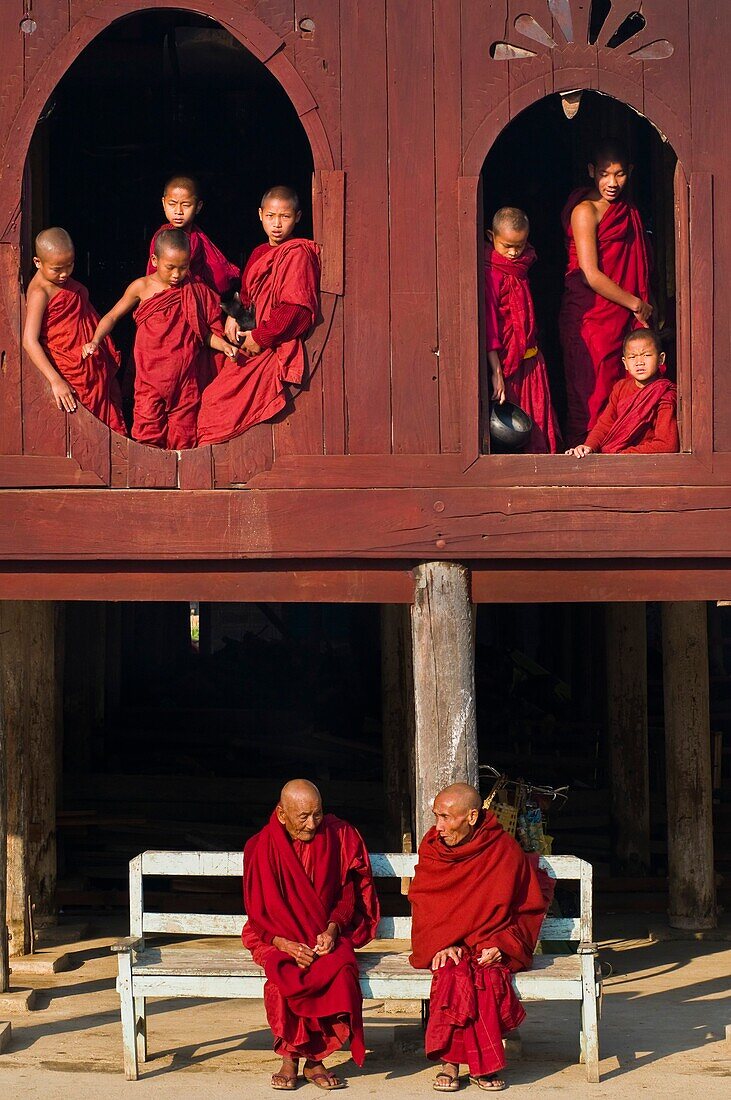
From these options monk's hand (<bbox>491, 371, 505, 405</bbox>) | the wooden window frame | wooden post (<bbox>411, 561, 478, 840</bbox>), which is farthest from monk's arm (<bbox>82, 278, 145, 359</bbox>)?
wooden post (<bbox>411, 561, 478, 840</bbox>)

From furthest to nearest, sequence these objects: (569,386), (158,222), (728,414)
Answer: (158,222) → (569,386) → (728,414)

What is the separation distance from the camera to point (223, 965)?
21.6 feet

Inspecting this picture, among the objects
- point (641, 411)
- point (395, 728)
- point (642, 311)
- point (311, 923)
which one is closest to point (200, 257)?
point (642, 311)

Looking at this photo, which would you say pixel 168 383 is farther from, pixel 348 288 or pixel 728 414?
pixel 728 414

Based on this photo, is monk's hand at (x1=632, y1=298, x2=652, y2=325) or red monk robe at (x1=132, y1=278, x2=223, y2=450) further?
monk's hand at (x1=632, y1=298, x2=652, y2=325)

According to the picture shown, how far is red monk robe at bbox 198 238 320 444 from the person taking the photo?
7.19m

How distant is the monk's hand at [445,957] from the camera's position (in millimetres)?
6406

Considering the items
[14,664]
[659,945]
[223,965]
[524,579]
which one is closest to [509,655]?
[659,945]

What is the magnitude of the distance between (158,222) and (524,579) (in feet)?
16.9

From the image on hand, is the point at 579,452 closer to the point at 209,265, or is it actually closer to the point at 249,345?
the point at 249,345

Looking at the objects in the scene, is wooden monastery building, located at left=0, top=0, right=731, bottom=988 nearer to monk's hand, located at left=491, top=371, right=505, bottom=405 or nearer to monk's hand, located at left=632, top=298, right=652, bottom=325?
monk's hand, located at left=491, top=371, right=505, bottom=405

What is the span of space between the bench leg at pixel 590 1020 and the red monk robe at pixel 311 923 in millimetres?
842

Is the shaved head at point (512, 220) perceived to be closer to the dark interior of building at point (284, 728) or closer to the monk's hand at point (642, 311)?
the monk's hand at point (642, 311)

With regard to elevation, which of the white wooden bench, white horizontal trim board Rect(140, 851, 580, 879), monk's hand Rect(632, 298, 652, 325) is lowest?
the white wooden bench
